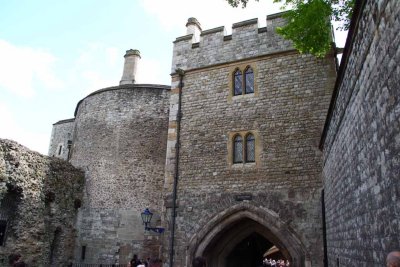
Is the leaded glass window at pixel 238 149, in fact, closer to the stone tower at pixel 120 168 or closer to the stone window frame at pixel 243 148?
the stone window frame at pixel 243 148

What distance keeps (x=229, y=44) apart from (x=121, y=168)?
6.57 metres

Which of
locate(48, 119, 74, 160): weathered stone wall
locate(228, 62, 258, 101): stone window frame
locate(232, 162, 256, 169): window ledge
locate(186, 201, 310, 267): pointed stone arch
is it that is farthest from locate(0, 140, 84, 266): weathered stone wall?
locate(48, 119, 74, 160): weathered stone wall

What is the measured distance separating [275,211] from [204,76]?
4.89 m

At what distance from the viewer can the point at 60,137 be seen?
76.2 ft

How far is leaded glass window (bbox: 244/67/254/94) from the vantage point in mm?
11180

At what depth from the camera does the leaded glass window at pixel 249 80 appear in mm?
11180

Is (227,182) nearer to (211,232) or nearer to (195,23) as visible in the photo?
(211,232)

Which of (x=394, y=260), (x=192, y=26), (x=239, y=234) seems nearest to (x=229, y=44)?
(x=192, y=26)

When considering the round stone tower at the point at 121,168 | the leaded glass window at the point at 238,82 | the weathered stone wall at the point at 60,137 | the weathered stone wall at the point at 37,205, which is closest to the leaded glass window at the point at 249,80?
the leaded glass window at the point at 238,82

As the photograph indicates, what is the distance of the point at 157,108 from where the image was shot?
1523 centimetres

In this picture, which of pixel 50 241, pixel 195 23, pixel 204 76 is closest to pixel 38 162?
pixel 50 241

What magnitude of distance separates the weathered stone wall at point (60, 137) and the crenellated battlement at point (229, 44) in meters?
12.7

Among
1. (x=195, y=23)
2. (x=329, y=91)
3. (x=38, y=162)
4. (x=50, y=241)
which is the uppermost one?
(x=195, y=23)

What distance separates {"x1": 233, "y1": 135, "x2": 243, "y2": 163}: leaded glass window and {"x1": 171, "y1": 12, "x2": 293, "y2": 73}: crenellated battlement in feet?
8.61
